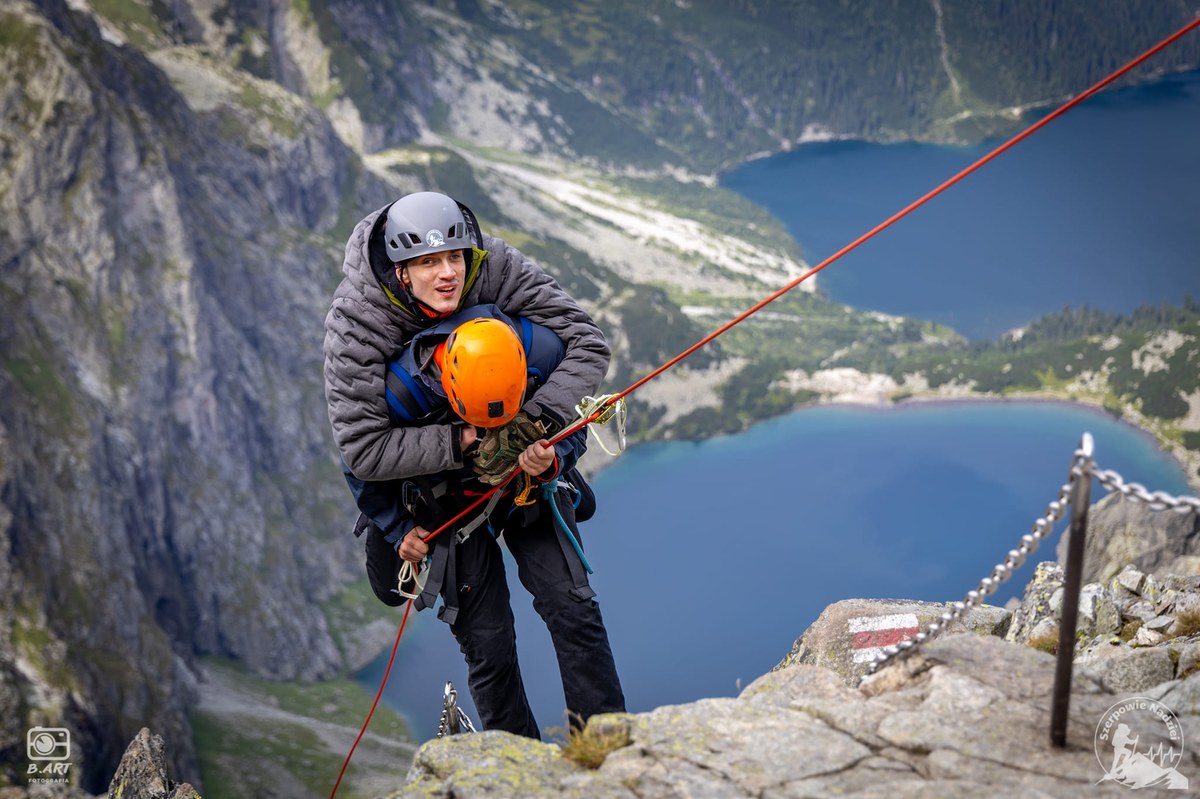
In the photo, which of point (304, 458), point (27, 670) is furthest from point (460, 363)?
point (304, 458)

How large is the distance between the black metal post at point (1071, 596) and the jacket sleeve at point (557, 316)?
3945 millimetres

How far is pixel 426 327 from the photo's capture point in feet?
30.2

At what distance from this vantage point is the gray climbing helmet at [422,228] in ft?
29.4

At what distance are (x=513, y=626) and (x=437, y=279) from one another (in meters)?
3.04

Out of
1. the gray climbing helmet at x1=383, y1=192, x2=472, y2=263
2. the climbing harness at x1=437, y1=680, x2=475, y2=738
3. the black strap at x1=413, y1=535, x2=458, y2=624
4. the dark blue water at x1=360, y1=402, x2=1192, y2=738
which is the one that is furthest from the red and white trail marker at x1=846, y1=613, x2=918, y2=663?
the dark blue water at x1=360, y1=402, x2=1192, y2=738

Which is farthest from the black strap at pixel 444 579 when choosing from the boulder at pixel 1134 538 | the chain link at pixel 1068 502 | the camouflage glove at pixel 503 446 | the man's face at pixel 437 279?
the boulder at pixel 1134 538

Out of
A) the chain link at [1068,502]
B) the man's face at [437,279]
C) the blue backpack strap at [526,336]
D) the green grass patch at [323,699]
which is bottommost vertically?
the green grass patch at [323,699]

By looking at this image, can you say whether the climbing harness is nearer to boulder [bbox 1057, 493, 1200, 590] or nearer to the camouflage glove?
the camouflage glove

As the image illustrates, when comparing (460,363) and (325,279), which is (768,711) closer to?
(460,363)

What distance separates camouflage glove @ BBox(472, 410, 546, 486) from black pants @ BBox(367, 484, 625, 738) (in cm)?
48

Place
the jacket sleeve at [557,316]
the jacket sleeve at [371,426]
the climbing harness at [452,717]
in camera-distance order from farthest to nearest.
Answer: the climbing harness at [452,717] < the jacket sleeve at [557,316] < the jacket sleeve at [371,426]

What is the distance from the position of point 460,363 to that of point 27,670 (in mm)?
95947

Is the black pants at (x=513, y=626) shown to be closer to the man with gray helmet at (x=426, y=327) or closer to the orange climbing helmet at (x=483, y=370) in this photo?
the man with gray helmet at (x=426, y=327)

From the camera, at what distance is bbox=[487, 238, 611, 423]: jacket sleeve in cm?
938
